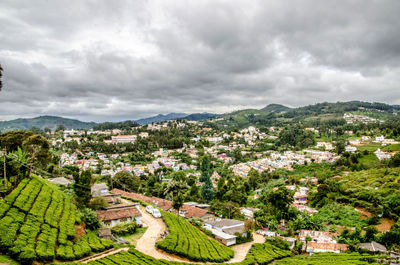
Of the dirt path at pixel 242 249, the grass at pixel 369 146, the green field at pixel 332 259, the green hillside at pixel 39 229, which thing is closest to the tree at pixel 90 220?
the green hillside at pixel 39 229

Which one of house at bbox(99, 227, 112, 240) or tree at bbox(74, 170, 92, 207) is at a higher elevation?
tree at bbox(74, 170, 92, 207)

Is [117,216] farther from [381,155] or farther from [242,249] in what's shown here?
[381,155]

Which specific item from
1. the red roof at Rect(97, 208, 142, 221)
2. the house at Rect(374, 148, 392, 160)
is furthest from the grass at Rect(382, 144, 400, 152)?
the red roof at Rect(97, 208, 142, 221)

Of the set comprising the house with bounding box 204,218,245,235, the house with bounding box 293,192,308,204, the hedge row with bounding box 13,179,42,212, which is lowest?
the house with bounding box 293,192,308,204

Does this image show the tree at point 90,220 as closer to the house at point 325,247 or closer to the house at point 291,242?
the house at point 291,242

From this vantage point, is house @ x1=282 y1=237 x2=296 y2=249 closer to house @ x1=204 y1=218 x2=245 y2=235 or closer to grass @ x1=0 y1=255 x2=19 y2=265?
house @ x1=204 y1=218 x2=245 y2=235
